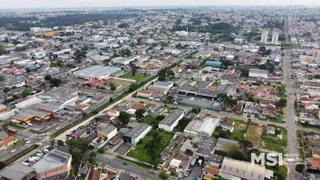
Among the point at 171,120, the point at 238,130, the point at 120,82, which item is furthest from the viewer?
the point at 120,82

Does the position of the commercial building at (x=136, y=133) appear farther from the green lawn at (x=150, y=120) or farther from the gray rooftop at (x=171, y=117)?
the gray rooftop at (x=171, y=117)

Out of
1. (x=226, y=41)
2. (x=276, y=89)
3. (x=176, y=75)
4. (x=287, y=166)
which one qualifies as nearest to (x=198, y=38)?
(x=226, y=41)

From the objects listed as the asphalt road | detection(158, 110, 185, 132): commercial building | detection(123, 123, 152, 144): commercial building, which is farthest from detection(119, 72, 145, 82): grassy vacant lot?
the asphalt road

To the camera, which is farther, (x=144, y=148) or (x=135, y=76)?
(x=135, y=76)

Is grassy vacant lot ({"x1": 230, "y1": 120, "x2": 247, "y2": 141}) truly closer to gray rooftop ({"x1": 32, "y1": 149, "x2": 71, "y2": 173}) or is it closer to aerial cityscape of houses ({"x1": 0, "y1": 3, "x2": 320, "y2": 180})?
aerial cityscape of houses ({"x1": 0, "y1": 3, "x2": 320, "y2": 180})

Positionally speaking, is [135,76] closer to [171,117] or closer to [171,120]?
[171,117]

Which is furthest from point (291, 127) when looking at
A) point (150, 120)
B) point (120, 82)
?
point (120, 82)

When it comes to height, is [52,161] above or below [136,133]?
above

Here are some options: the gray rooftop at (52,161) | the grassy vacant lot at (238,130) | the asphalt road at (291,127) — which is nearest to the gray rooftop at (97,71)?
the gray rooftop at (52,161)
